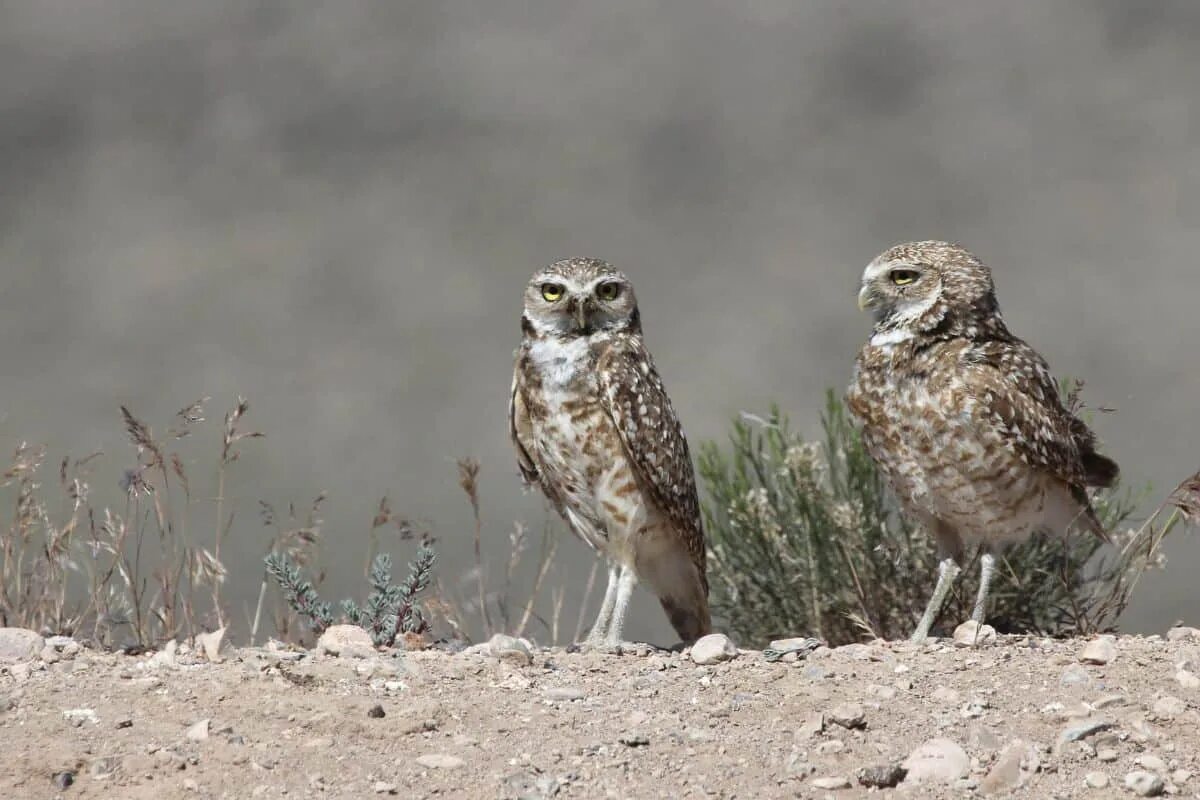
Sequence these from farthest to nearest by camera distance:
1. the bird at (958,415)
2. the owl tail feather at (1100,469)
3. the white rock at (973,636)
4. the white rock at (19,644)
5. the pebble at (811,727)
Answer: the owl tail feather at (1100,469) → the bird at (958,415) → the white rock at (973,636) → the white rock at (19,644) → the pebble at (811,727)

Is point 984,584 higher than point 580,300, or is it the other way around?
point 580,300

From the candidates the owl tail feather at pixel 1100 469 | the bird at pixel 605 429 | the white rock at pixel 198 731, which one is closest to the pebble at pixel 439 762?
the white rock at pixel 198 731

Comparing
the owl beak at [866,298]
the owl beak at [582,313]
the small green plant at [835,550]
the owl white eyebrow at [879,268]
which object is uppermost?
the owl white eyebrow at [879,268]

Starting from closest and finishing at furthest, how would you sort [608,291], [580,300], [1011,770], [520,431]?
[1011,770], [580,300], [608,291], [520,431]

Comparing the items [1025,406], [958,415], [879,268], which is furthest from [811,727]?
[879,268]

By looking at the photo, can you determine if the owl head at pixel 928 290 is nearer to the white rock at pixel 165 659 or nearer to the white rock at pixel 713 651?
the white rock at pixel 713 651

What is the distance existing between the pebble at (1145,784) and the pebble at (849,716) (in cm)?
87

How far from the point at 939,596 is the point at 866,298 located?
1.41 metres

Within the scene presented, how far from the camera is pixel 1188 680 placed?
535cm

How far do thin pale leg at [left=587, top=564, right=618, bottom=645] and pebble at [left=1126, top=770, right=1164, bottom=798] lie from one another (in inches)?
105

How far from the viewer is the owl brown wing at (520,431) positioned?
23.1ft

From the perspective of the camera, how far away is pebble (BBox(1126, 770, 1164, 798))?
14.6 ft

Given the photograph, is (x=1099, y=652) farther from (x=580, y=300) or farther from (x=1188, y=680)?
(x=580, y=300)

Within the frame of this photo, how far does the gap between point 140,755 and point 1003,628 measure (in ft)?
16.9
